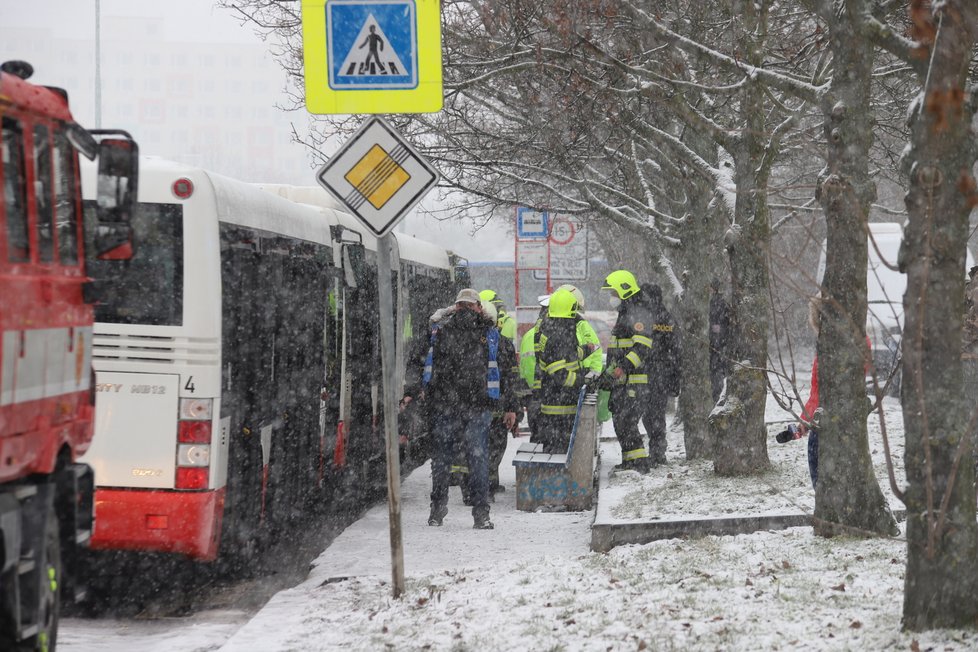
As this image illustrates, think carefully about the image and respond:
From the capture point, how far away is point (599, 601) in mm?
6605

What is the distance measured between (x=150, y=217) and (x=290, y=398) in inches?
91.0

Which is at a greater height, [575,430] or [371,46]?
[371,46]

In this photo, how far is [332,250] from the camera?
11.6 meters

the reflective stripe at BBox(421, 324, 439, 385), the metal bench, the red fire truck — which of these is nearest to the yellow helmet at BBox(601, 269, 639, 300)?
the metal bench

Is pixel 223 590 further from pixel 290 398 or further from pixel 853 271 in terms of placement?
pixel 853 271

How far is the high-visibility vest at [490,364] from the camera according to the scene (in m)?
10.6

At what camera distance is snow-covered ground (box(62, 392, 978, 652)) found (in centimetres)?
574

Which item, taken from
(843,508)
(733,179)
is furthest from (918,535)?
(733,179)

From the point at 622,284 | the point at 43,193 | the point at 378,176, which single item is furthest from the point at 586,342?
the point at 43,193

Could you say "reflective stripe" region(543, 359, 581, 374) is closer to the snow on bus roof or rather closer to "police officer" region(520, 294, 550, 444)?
"police officer" region(520, 294, 550, 444)

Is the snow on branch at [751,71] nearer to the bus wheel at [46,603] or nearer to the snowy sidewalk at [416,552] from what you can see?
the snowy sidewalk at [416,552]

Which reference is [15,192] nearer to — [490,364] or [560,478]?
[490,364]

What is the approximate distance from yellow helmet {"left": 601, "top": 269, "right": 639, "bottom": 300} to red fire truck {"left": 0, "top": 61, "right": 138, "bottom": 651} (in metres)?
7.38

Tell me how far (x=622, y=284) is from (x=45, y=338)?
325 inches
